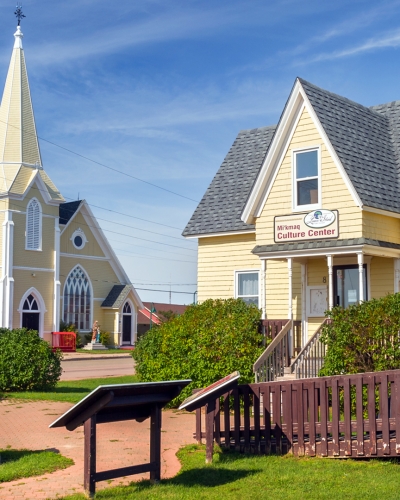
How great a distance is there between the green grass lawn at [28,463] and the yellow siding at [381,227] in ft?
31.3

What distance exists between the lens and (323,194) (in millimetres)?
17469

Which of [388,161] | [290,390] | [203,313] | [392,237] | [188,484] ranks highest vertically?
[388,161]

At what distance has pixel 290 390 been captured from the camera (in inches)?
404

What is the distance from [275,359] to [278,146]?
5941 mm

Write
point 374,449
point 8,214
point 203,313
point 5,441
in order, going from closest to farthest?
A: point 374,449, point 5,441, point 203,313, point 8,214

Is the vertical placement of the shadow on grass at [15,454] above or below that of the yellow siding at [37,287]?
below

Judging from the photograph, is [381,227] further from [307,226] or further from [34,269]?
Answer: [34,269]

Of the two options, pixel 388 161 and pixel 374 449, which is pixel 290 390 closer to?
pixel 374 449

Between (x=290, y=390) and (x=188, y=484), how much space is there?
2463 millimetres

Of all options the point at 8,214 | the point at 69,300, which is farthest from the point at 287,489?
the point at 69,300

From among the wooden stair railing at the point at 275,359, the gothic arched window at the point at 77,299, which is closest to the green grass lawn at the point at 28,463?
the wooden stair railing at the point at 275,359

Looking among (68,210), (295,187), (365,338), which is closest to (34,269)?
(68,210)

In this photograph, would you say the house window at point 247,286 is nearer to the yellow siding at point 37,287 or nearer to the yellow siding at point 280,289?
the yellow siding at point 280,289

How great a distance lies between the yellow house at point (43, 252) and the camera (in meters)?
44.3
